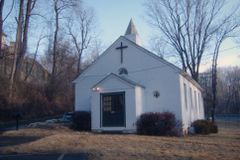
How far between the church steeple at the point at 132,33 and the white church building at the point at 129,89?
5.06 m

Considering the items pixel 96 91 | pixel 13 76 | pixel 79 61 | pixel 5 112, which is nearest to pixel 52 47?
pixel 79 61

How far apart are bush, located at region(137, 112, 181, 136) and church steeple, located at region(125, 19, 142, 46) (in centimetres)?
990

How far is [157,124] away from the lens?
21.5m

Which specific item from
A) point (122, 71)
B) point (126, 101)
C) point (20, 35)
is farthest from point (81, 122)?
point (20, 35)

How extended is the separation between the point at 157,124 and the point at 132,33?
39.7 feet

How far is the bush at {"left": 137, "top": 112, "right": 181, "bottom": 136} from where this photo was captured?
70.6ft

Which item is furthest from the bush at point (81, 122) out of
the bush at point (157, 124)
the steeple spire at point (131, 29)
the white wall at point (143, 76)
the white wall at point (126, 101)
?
the steeple spire at point (131, 29)

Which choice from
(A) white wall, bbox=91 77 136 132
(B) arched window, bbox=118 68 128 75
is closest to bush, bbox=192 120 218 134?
(A) white wall, bbox=91 77 136 132

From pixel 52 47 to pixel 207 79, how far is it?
1622 inches

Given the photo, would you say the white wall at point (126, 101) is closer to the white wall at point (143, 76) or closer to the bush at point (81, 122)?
the white wall at point (143, 76)

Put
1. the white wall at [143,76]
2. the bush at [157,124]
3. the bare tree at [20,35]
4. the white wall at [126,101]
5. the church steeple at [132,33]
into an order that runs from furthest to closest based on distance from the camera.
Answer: the bare tree at [20,35] → the church steeple at [132,33] → the white wall at [143,76] → the white wall at [126,101] → the bush at [157,124]

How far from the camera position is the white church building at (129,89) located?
22.5 meters

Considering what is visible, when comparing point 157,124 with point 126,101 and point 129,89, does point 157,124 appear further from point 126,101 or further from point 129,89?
point 129,89

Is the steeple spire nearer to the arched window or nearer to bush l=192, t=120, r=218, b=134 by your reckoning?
the arched window
